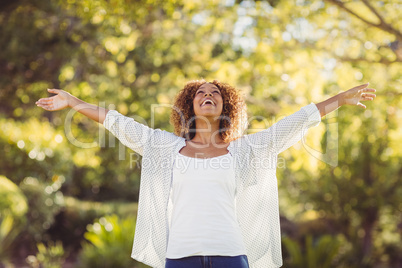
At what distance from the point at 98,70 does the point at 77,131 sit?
2.22 meters

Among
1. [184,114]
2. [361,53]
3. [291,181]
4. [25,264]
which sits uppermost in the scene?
[361,53]

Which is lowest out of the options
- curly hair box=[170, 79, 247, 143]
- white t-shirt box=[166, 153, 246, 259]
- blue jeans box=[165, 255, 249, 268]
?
blue jeans box=[165, 255, 249, 268]

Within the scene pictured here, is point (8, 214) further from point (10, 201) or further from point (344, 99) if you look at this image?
point (344, 99)

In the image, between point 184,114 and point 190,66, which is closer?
point 184,114

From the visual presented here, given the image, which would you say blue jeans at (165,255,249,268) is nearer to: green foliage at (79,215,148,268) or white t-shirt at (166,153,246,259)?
white t-shirt at (166,153,246,259)

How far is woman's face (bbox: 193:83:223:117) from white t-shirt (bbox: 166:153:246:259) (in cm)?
34

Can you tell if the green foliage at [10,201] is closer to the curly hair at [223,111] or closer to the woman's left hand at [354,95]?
the curly hair at [223,111]

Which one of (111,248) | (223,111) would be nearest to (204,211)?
(223,111)

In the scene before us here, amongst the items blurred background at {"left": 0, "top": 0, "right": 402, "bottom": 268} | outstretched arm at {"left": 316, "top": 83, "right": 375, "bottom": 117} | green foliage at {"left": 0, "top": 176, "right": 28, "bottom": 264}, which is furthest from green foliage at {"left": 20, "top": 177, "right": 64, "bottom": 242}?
outstretched arm at {"left": 316, "top": 83, "right": 375, "bottom": 117}

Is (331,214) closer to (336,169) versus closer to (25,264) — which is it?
(336,169)

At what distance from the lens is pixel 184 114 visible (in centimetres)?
324

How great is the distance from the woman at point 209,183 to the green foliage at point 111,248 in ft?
13.8

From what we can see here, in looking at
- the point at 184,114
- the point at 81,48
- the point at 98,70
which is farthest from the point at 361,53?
the point at 98,70

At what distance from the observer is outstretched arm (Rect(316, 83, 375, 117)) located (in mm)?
2676
